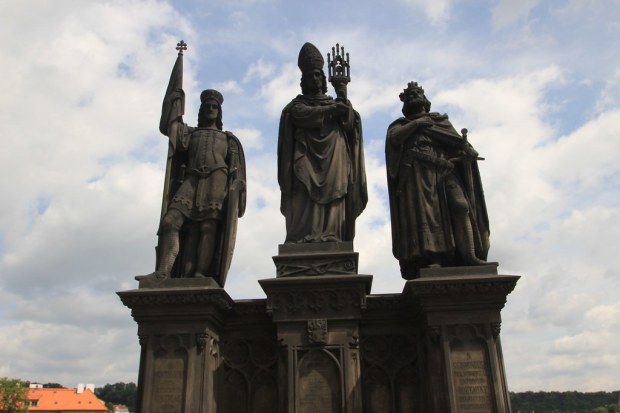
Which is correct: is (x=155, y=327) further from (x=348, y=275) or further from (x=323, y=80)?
(x=323, y=80)

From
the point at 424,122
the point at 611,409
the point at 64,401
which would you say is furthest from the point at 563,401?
the point at 424,122

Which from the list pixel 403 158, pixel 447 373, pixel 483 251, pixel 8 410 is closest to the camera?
pixel 447 373

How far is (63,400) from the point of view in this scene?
305 ft

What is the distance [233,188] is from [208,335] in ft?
9.83

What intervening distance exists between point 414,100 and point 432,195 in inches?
86.6

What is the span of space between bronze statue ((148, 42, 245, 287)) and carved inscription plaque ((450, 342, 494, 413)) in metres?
4.48

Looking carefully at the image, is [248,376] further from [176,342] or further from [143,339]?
[143,339]

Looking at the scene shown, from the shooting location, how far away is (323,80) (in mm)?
11914

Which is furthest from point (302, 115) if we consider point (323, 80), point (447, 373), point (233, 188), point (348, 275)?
point (447, 373)

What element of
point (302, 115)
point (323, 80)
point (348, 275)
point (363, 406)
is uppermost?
point (323, 80)

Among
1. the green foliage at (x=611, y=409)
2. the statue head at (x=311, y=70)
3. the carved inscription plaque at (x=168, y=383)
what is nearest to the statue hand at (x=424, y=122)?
the statue head at (x=311, y=70)

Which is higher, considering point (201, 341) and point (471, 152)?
point (471, 152)

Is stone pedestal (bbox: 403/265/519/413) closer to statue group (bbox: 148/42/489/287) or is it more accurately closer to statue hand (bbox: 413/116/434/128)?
statue group (bbox: 148/42/489/287)

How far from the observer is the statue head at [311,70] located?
1174 centimetres
